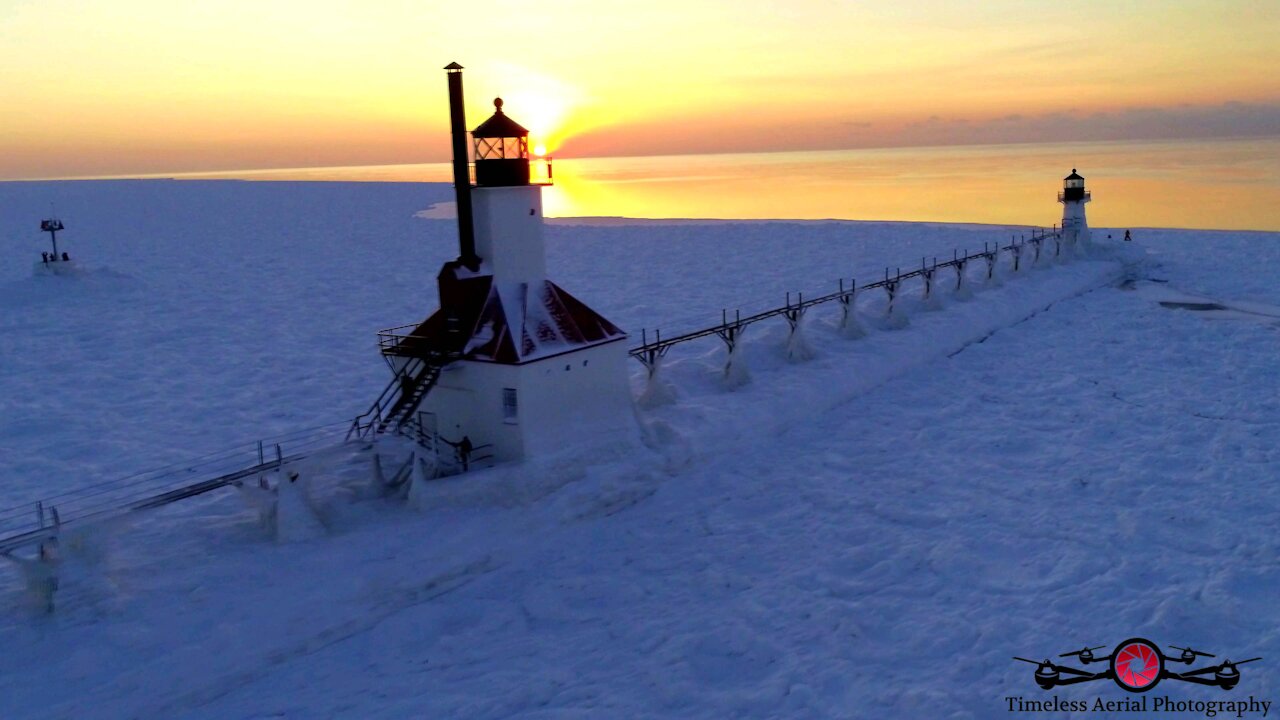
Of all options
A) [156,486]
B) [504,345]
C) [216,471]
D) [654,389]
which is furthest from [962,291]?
[156,486]

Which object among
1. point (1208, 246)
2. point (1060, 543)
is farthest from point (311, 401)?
point (1208, 246)

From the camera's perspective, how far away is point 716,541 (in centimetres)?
1566

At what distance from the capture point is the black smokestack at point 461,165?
1691cm

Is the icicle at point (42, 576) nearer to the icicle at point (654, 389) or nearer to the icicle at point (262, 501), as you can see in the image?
the icicle at point (262, 501)

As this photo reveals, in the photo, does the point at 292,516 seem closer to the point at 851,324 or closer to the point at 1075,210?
the point at 851,324

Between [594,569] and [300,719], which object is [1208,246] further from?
[300,719]

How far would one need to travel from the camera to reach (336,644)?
12547 mm

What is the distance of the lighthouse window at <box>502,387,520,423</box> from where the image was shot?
15844 mm

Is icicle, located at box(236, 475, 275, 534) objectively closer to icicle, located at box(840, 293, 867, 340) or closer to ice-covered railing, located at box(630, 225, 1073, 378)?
ice-covered railing, located at box(630, 225, 1073, 378)

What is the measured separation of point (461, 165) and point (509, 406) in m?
4.87

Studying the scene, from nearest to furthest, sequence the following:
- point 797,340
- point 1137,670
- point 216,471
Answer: point 1137,670 < point 216,471 < point 797,340

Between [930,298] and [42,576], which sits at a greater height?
[930,298]

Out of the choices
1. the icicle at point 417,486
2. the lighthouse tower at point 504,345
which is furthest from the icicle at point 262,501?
the lighthouse tower at point 504,345

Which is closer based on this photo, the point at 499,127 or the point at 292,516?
the point at 292,516
